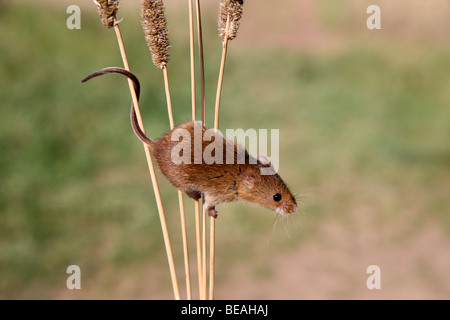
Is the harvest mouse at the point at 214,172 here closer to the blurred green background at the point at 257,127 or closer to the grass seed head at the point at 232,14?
the grass seed head at the point at 232,14

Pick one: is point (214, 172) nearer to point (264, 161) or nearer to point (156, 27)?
point (264, 161)

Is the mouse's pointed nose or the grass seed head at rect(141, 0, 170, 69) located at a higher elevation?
the grass seed head at rect(141, 0, 170, 69)

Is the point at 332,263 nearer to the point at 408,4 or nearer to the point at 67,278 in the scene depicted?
the point at 67,278

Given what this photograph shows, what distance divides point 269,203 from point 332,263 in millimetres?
3621

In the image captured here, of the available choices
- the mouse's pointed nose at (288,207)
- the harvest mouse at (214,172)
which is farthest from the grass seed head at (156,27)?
the mouse's pointed nose at (288,207)

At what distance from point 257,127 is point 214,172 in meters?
5.41

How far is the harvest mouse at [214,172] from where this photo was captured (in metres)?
1.06

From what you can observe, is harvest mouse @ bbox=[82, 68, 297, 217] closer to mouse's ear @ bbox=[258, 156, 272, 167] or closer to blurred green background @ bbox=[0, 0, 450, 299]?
mouse's ear @ bbox=[258, 156, 272, 167]

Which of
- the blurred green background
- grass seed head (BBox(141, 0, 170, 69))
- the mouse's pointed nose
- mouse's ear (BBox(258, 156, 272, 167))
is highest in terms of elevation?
the blurred green background

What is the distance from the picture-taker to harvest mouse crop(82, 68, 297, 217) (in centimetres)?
106

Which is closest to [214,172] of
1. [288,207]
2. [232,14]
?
[288,207]

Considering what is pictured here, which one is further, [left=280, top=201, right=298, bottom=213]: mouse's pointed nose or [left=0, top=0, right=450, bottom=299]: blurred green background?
[left=0, top=0, right=450, bottom=299]: blurred green background

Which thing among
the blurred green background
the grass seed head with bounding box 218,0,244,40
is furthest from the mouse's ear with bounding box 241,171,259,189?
the blurred green background

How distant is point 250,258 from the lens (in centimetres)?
466
